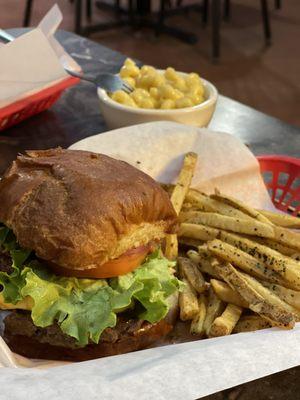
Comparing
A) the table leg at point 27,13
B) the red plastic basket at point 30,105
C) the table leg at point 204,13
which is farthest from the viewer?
the table leg at point 204,13

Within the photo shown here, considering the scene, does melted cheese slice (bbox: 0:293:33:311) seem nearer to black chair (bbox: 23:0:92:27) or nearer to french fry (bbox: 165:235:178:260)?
french fry (bbox: 165:235:178:260)

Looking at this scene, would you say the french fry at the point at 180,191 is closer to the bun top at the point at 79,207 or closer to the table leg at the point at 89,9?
the bun top at the point at 79,207

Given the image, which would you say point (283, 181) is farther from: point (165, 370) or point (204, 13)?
point (204, 13)

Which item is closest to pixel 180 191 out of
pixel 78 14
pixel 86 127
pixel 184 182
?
pixel 184 182

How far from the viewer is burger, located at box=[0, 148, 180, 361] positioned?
1.28 meters

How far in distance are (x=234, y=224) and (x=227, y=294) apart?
216mm

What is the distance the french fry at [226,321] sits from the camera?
4.42 feet

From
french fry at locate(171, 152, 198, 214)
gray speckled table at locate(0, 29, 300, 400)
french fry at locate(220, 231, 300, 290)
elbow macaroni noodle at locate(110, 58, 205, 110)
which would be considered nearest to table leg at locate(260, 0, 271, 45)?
gray speckled table at locate(0, 29, 300, 400)

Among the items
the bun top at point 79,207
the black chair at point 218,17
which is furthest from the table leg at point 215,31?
the bun top at point 79,207

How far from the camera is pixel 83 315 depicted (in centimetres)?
129

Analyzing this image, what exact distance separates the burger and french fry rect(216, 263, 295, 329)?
0.43 ft

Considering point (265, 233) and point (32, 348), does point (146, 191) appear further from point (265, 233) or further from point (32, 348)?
point (32, 348)

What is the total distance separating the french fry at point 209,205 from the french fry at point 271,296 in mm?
243

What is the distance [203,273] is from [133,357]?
0.45 metres
